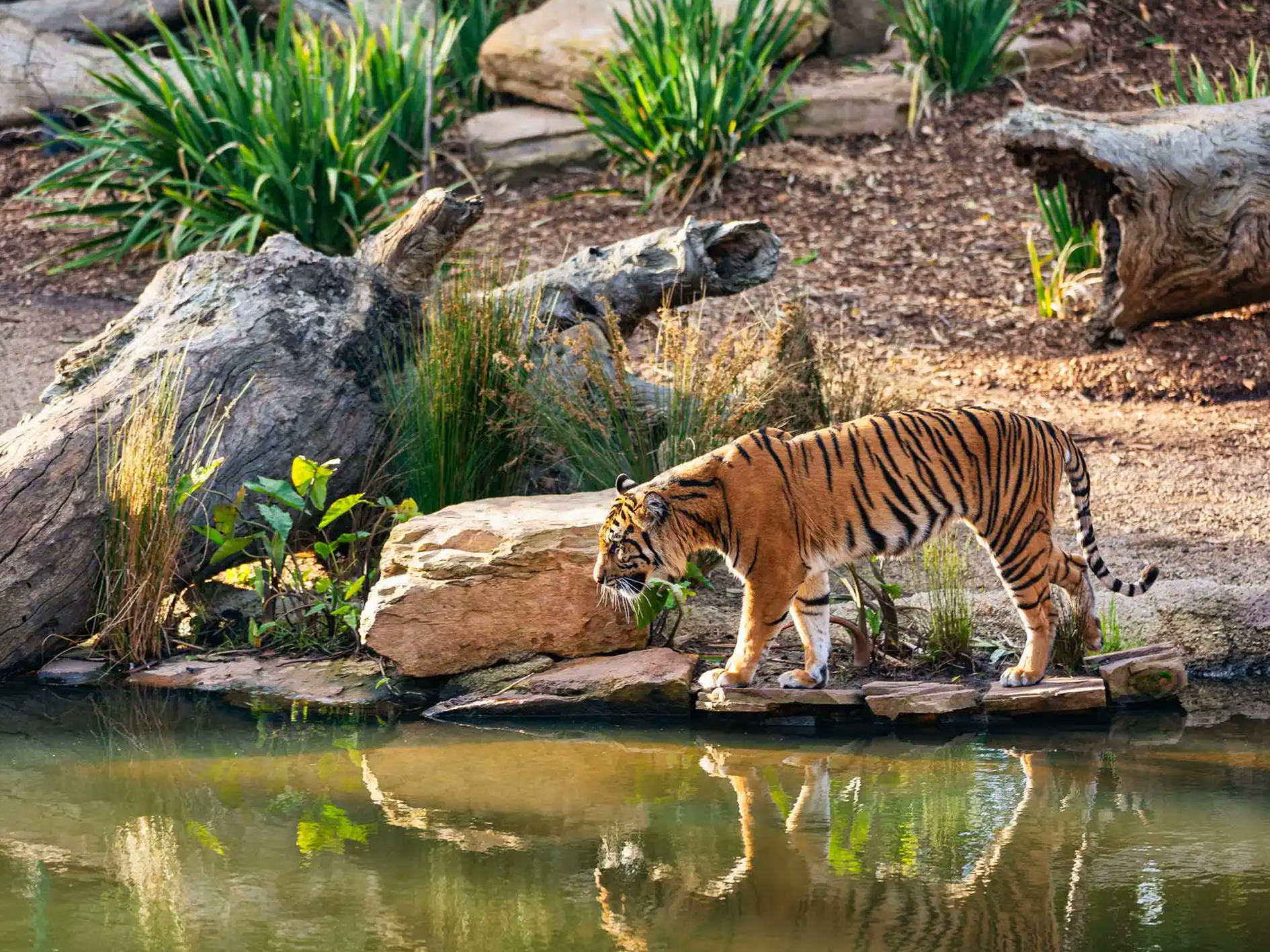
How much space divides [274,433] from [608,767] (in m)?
2.41

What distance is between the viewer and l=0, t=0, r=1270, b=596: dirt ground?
7277 mm

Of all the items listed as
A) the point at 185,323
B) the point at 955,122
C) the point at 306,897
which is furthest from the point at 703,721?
the point at 955,122

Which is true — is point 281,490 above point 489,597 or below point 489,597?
above

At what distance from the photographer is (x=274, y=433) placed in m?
6.43

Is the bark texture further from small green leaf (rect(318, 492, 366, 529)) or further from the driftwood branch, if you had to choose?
small green leaf (rect(318, 492, 366, 529))

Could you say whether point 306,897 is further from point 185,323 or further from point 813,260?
point 813,260

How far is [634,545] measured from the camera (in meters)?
5.25

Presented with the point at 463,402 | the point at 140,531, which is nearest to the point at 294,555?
the point at 140,531

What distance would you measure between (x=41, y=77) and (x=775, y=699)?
10.0 m

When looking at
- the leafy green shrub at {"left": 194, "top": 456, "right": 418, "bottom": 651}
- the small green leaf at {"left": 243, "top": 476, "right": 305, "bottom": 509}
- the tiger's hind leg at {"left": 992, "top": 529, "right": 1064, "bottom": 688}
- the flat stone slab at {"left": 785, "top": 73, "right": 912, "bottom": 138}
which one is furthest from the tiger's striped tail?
the flat stone slab at {"left": 785, "top": 73, "right": 912, "bottom": 138}

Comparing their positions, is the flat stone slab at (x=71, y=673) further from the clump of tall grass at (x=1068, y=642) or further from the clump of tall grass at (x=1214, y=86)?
the clump of tall grass at (x=1214, y=86)

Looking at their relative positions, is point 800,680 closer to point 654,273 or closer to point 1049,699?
point 1049,699

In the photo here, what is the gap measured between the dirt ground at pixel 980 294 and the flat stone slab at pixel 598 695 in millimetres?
2139

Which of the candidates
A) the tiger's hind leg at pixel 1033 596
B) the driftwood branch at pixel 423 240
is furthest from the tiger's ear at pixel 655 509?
the driftwood branch at pixel 423 240
